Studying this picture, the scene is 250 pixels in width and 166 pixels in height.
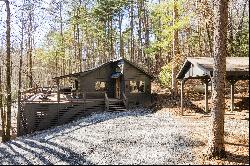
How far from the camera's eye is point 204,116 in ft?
77.4

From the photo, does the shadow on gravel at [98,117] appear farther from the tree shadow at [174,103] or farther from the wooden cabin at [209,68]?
the wooden cabin at [209,68]

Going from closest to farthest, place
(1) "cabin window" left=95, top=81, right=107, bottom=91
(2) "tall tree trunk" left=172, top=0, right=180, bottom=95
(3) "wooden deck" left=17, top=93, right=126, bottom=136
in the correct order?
(3) "wooden deck" left=17, top=93, right=126, bottom=136 < (2) "tall tree trunk" left=172, top=0, right=180, bottom=95 < (1) "cabin window" left=95, top=81, right=107, bottom=91

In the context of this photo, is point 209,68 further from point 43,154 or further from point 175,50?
point 43,154

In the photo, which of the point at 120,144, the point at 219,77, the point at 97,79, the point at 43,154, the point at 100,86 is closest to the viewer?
Result: the point at 219,77

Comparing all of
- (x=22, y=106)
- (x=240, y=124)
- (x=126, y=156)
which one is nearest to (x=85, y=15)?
(x=22, y=106)

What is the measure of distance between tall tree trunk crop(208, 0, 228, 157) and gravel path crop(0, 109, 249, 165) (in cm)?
112

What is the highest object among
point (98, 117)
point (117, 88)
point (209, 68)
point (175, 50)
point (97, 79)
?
point (175, 50)

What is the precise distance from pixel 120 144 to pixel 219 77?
6.26 meters

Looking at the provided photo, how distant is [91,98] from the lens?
110 feet

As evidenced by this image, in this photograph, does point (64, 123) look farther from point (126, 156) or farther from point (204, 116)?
→ point (126, 156)

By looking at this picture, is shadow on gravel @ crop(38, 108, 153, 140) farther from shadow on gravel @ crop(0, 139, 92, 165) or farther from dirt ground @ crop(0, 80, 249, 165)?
shadow on gravel @ crop(0, 139, 92, 165)

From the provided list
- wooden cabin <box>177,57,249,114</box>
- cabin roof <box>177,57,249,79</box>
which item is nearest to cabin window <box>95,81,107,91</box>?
wooden cabin <box>177,57,249,114</box>

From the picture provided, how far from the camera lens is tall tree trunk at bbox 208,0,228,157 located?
43.9ft

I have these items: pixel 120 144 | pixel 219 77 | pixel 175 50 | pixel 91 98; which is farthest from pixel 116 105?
pixel 219 77
